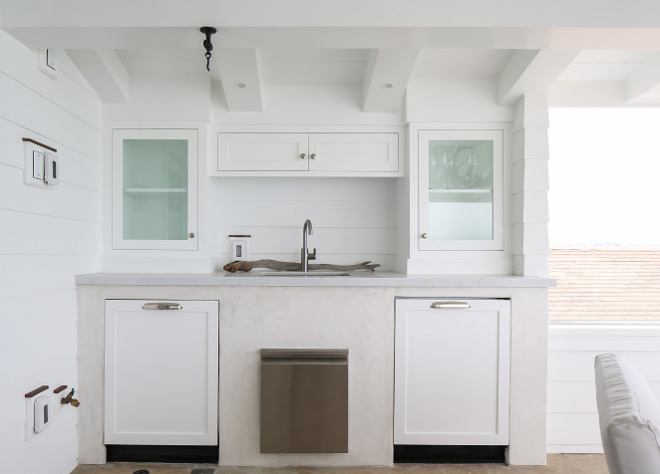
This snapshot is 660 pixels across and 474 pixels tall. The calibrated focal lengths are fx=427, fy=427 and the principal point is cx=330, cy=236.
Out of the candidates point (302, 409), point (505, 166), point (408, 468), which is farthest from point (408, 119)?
point (408, 468)

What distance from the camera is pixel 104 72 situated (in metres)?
2.26

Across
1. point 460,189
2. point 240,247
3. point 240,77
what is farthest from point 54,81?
point 460,189

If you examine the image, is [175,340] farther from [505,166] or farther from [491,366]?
[505,166]

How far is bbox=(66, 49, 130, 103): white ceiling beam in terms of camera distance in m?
2.16

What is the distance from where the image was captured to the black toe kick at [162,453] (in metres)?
2.23

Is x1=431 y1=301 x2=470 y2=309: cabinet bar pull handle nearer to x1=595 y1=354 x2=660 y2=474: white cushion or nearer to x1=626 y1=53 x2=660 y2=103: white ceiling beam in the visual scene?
x1=595 y1=354 x2=660 y2=474: white cushion

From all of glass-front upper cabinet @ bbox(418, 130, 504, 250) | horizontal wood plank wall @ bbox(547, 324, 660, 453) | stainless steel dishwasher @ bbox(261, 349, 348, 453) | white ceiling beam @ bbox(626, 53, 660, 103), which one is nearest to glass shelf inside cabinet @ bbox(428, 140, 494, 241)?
glass-front upper cabinet @ bbox(418, 130, 504, 250)

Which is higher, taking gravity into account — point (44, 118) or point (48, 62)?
point (48, 62)

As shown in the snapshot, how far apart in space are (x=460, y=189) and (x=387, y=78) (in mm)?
784

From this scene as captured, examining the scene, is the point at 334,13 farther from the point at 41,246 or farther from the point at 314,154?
the point at 41,246

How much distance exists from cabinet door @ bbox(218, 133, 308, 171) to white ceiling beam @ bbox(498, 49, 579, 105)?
3.86ft

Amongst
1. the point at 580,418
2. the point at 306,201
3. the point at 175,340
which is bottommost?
the point at 580,418

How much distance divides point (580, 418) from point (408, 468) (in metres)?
1.04

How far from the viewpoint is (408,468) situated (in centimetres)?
219
